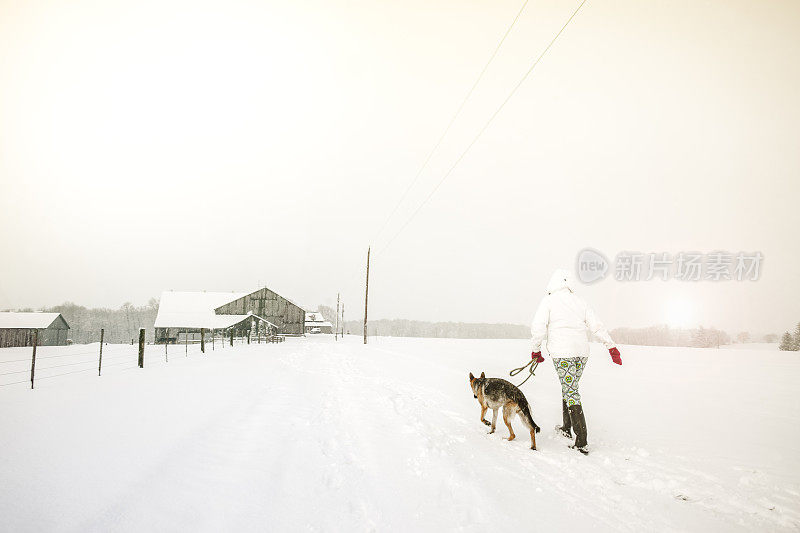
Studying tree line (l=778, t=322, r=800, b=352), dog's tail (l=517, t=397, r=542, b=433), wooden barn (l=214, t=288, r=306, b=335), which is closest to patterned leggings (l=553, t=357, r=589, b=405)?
dog's tail (l=517, t=397, r=542, b=433)

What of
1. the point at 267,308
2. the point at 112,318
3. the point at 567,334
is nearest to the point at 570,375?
the point at 567,334

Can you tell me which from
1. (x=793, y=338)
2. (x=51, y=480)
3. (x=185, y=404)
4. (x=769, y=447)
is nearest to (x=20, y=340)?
(x=185, y=404)

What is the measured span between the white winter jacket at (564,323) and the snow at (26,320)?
5646 cm

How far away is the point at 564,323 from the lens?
5102 mm

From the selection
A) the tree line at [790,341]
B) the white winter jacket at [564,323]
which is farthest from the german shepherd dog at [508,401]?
the tree line at [790,341]

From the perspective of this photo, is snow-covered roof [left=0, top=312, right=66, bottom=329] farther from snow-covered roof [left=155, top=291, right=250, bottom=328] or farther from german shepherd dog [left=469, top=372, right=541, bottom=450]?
german shepherd dog [left=469, top=372, right=541, bottom=450]

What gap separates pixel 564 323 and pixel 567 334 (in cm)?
16

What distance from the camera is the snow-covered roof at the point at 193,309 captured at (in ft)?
146

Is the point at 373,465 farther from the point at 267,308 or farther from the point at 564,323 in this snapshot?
the point at 267,308

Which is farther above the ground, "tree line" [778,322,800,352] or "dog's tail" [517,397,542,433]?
"dog's tail" [517,397,542,433]

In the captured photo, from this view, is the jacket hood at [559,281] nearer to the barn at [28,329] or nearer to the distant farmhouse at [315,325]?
the barn at [28,329]

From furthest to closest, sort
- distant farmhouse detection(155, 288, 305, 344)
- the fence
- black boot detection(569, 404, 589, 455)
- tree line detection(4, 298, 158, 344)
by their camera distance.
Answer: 1. tree line detection(4, 298, 158, 344)
2. distant farmhouse detection(155, 288, 305, 344)
3. the fence
4. black boot detection(569, 404, 589, 455)

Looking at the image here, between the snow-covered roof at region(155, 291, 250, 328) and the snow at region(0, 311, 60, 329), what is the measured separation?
12.0 m

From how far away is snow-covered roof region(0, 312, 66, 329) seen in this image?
133 ft
